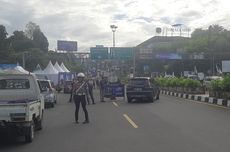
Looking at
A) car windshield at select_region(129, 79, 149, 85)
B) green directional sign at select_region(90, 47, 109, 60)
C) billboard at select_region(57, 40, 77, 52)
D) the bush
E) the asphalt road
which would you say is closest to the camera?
the asphalt road

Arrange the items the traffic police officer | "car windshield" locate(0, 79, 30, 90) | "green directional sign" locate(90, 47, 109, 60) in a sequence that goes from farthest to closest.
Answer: "green directional sign" locate(90, 47, 109, 60)
the traffic police officer
"car windshield" locate(0, 79, 30, 90)

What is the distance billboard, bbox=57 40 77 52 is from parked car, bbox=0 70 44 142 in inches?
2772

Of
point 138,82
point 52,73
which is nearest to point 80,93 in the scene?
point 138,82

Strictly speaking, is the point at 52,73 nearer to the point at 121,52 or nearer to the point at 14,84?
the point at 121,52

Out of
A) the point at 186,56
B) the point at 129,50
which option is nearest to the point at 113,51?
the point at 129,50

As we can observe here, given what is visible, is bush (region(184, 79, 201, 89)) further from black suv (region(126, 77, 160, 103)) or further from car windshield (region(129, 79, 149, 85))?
car windshield (region(129, 79, 149, 85))

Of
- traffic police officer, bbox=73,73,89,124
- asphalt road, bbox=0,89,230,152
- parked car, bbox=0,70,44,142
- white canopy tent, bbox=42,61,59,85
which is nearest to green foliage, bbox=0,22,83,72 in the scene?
white canopy tent, bbox=42,61,59,85

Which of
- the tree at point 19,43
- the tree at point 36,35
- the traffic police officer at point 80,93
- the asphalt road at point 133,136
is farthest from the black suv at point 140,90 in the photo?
the tree at point 36,35

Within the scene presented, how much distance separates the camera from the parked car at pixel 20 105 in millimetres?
10797

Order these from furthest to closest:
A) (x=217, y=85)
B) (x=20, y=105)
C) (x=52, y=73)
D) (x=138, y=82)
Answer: (x=52, y=73) → (x=138, y=82) → (x=217, y=85) → (x=20, y=105)

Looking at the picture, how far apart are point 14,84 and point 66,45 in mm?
71136

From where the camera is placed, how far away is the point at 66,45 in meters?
84.6

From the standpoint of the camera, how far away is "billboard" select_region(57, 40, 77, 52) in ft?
276

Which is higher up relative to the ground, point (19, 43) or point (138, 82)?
point (19, 43)
